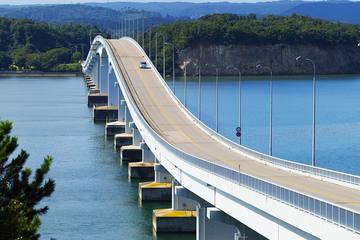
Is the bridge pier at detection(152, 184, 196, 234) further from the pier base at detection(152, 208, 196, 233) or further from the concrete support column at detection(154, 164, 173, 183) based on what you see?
the concrete support column at detection(154, 164, 173, 183)

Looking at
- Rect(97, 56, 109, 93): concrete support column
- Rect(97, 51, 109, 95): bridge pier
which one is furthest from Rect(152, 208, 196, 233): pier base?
Rect(97, 56, 109, 93): concrete support column

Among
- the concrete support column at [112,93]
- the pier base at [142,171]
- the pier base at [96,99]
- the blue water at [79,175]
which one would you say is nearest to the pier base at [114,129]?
the blue water at [79,175]

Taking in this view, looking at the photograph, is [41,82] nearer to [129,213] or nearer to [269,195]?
[129,213]

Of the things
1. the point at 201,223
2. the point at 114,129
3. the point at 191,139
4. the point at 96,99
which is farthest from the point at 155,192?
the point at 96,99

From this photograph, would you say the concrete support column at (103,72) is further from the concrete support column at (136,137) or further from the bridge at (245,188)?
the bridge at (245,188)

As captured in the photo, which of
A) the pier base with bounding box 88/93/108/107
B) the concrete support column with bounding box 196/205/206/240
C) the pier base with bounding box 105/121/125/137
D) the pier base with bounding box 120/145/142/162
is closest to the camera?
the concrete support column with bounding box 196/205/206/240

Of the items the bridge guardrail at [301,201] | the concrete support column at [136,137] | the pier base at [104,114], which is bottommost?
the pier base at [104,114]
